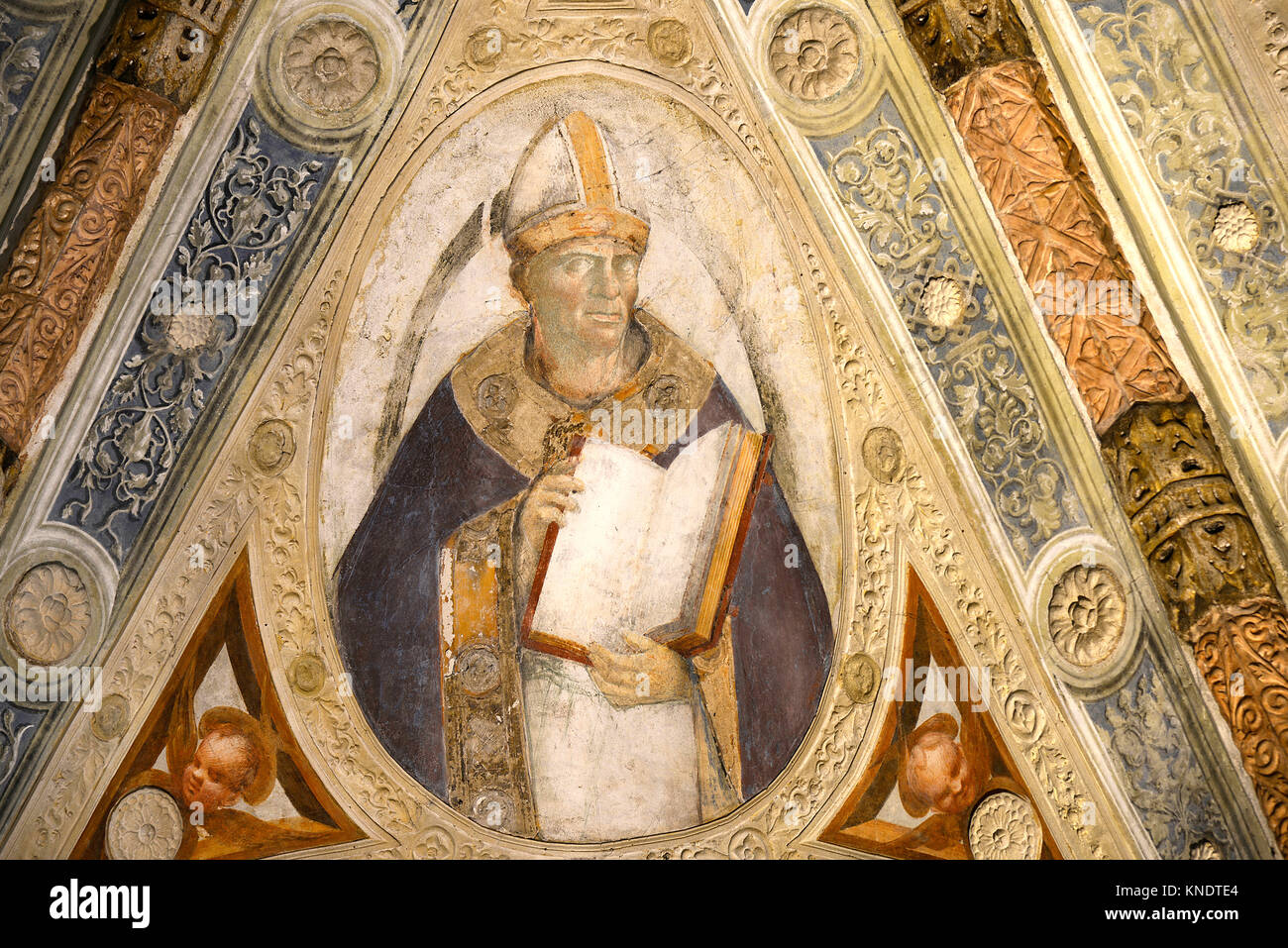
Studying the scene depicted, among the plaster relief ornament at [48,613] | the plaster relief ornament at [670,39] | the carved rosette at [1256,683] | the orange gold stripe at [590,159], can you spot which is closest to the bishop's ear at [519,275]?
the orange gold stripe at [590,159]

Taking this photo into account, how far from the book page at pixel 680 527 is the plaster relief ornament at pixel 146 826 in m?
2.39

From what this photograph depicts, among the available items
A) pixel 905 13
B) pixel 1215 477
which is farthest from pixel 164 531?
pixel 1215 477

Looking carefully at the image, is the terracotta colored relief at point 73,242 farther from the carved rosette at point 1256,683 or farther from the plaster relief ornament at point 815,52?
the carved rosette at point 1256,683

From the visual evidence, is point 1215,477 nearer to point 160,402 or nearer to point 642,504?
point 642,504

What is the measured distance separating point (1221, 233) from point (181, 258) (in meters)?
4.66

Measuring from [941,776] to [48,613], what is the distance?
4.28 metres

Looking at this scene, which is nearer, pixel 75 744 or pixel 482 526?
pixel 75 744

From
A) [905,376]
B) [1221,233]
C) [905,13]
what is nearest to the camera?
[1221,233]

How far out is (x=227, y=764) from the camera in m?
7.89

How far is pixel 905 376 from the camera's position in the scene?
822 centimetres

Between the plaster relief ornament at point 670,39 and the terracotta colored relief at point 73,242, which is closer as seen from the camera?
the terracotta colored relief at point 73,242

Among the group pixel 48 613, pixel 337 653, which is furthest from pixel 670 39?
pixel 48 613

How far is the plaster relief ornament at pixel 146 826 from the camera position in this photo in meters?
7.72

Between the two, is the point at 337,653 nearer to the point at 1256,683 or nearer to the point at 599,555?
the point at 599,555
